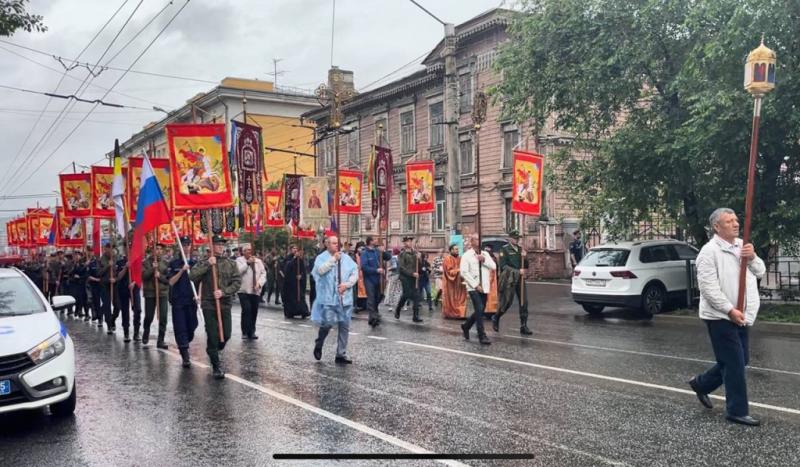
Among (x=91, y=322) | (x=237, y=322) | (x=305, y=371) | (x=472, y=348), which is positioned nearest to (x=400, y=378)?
(x=305, y=371)

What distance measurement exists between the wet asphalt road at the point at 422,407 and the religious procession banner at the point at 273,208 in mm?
16379

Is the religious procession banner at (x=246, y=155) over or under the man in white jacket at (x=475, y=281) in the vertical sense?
over

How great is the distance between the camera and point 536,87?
17359mm

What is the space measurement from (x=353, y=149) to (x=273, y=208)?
49.8 feet

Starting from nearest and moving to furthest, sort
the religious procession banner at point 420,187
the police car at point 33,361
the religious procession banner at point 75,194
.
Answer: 1. the police car at point 33,361
2. the religious procession banner at point 420,187
3. the religious procession banner at point 75,194

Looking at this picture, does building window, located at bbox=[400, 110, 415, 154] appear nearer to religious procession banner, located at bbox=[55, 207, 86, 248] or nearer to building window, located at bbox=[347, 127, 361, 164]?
building window, located at bbox=[347, 127, 361, 164]

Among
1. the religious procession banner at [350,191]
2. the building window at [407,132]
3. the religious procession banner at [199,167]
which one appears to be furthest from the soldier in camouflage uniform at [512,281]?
the building window at [407,132]

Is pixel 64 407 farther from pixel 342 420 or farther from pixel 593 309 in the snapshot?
pixel 593 309

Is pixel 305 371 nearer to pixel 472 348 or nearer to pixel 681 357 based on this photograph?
pixel 472 348

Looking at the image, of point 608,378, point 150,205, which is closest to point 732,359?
point 608,378

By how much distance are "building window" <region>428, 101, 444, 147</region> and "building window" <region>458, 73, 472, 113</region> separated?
1376 mm

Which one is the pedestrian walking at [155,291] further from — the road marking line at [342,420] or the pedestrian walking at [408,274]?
the pedestrian walking at [408,274]

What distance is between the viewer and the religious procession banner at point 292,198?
24906 millimetres

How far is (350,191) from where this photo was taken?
22.5m
